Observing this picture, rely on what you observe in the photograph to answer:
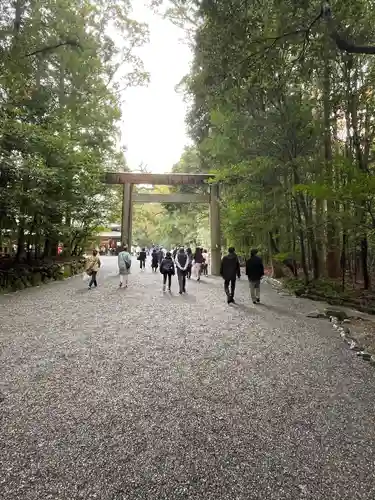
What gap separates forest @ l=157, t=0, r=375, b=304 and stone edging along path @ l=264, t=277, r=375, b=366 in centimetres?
226

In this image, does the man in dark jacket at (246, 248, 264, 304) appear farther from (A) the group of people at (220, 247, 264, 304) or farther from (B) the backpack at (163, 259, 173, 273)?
(B) the backpack at (163, 259, 173, 273)

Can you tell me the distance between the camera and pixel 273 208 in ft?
37.3

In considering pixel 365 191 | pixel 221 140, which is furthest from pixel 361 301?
pixel 221 140

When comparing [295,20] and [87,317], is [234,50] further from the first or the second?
[87,317]

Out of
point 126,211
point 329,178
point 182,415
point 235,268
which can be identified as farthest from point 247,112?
point 182,415

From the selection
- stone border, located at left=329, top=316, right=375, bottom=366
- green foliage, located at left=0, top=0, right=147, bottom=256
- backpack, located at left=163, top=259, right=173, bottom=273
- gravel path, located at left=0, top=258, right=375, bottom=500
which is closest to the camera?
gravel path, located at left=0, top=258, right=375, bottom=500

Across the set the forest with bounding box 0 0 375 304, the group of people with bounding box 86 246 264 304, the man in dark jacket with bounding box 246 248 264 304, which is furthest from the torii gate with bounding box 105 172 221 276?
the man in dark jacket with bounding box 246 248 264 304

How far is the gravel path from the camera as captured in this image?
6.79ft

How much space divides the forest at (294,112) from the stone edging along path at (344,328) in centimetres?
226

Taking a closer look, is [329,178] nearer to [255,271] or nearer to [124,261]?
[255,271]

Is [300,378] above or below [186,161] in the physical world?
below

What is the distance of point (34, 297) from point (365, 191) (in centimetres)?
926

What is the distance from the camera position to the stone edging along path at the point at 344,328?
4.67 metres

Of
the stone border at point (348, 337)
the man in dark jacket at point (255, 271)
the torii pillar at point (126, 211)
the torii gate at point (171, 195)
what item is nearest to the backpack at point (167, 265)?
the man in dark jacket at point (255, 271)
